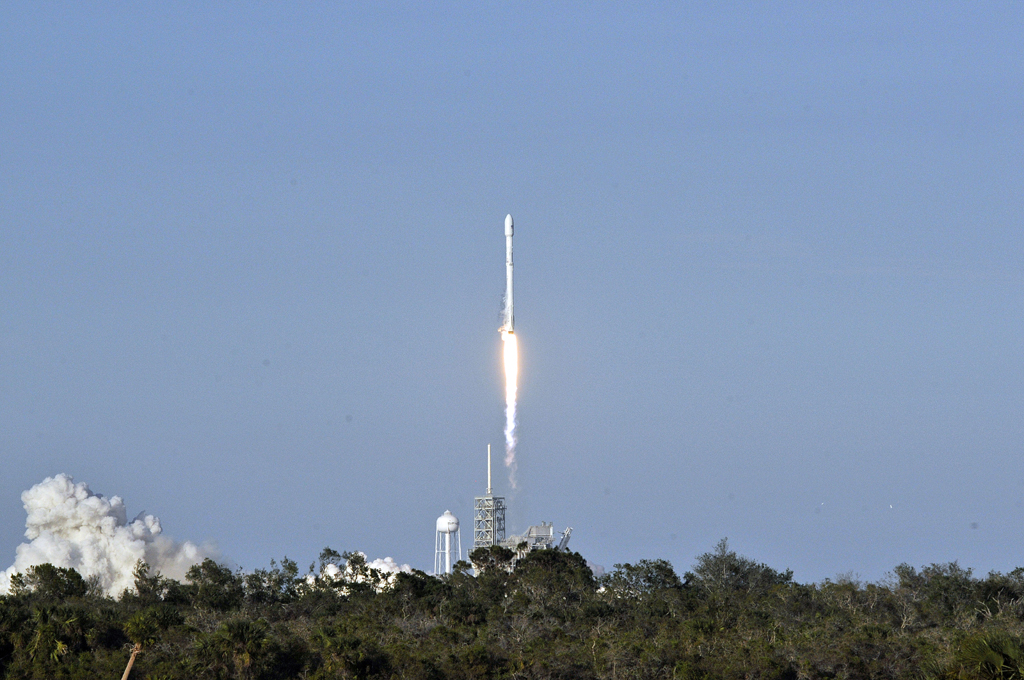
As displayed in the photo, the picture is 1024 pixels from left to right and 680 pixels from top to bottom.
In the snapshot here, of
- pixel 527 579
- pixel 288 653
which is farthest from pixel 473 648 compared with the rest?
pixel 527 579

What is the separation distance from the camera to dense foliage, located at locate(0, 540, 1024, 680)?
66.1 m

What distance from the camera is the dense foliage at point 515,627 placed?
217 feet

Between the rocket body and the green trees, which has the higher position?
the rocket body

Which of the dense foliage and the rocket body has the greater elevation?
→ the rocket body

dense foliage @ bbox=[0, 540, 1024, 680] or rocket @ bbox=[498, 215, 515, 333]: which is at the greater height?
rocket @ bbox=[498, 215, 515, 333]

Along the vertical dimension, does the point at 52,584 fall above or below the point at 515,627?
above

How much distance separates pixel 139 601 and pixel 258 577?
8.77 meters

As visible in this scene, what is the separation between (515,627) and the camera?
2980 inches

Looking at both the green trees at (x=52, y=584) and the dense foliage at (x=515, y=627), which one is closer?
the dense foliage at (x=515, y=627)

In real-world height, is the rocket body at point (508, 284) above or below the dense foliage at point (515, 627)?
above

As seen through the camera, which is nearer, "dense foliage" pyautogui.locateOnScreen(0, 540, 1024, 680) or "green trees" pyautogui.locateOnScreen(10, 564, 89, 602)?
"dense foliage" pyautogui.locateOnScreen(0, 540, 1024, 680)

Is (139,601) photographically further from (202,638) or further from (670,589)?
(670,589)

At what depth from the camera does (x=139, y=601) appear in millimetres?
90750

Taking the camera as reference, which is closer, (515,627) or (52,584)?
(515,627)
